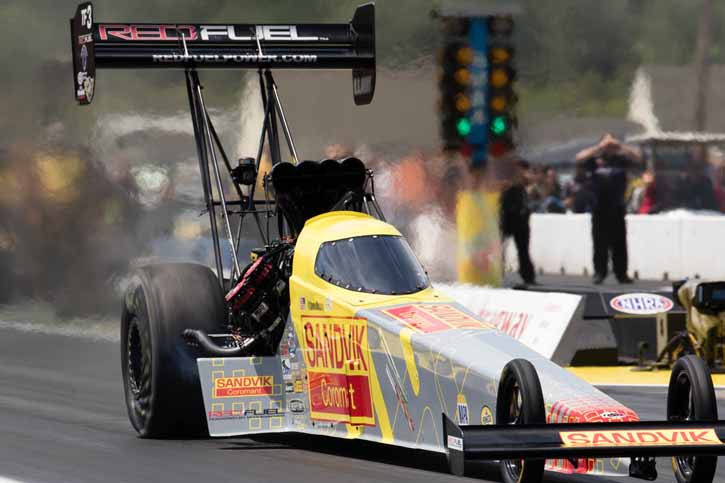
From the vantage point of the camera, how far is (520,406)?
8.38m

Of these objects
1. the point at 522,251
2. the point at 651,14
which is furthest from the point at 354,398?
the point at 651,14

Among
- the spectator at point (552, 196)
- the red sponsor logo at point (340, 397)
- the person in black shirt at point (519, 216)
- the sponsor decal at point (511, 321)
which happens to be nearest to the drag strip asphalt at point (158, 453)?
the red sponsor logo at point (340, 397)

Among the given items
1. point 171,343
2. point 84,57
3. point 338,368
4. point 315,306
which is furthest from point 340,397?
point 84,57

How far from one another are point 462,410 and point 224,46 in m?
5.02

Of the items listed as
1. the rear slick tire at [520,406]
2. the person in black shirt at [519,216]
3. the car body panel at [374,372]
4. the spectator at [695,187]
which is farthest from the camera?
the spectator at [695,187]

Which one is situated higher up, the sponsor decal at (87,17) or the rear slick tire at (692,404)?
the sponsor decal at (87,17)

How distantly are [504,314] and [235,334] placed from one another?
5.78 meters

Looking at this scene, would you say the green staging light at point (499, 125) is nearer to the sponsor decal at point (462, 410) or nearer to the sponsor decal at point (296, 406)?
the sponsor decal at point (296, 406)

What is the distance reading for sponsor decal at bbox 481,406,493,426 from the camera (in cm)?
877

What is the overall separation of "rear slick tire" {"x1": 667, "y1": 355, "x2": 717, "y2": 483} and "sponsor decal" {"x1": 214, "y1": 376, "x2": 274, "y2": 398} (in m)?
3.08

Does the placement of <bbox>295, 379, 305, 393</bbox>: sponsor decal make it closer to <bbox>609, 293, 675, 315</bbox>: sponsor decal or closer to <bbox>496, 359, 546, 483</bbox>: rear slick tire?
<bbox>496, 359, 546, 483</bbox>: rear slick tire

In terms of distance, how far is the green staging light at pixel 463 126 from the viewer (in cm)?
2052

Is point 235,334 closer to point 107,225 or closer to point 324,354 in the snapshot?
point 324,354

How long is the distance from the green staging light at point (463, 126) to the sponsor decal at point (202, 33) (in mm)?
7290
